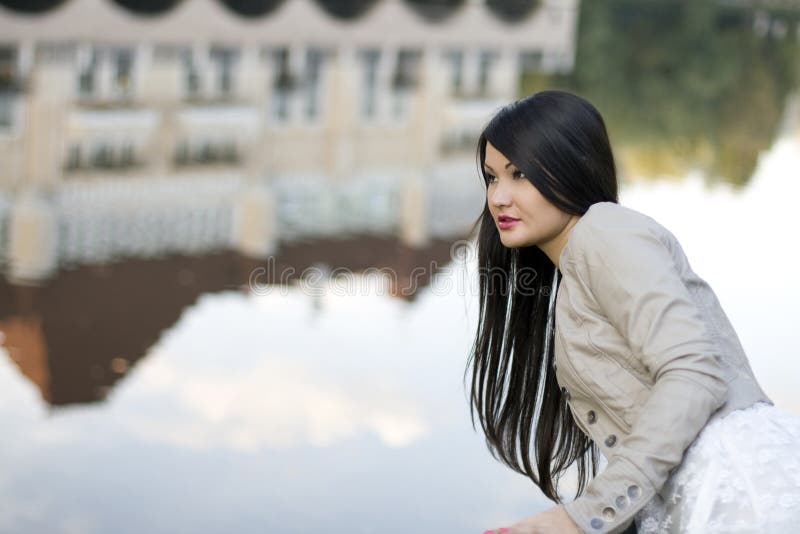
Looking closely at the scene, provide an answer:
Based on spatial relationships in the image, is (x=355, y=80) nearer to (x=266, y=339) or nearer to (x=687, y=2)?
(x=266, y=339)

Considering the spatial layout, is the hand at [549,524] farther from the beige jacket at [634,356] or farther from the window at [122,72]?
the window at [122,72]

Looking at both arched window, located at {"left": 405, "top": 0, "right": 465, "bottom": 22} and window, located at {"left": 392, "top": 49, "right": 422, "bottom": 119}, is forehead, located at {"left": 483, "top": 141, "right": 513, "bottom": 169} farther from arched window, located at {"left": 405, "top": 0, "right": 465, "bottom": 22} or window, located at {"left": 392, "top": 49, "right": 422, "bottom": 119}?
arched window, located at {"left": 405, "top": 0, "right": 465, "bottom": 22}

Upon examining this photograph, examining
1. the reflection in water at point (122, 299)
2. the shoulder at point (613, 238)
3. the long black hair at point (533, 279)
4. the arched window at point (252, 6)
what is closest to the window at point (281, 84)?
the arched window at point (252, 6)

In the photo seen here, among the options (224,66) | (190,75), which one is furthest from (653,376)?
(224,66)

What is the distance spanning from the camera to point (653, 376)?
165 cm

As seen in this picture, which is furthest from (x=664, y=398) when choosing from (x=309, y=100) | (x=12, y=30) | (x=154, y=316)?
(x=12, y=30)

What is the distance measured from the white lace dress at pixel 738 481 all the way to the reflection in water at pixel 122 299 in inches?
116

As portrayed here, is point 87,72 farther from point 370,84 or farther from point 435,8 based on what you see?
point 435,8

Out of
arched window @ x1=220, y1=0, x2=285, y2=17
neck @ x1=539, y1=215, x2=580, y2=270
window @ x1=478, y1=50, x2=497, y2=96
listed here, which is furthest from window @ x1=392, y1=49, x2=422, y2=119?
neck @ x1=539, y1=215, x2=580, y2=270

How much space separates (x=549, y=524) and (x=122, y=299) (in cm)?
423

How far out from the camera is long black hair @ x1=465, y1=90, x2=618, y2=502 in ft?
5.95

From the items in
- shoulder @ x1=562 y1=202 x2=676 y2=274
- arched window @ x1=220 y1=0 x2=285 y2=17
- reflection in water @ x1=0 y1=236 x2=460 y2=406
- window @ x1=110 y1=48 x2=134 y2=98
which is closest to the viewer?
shoulder @ x1=562 y1=202 x2=676 y2=274

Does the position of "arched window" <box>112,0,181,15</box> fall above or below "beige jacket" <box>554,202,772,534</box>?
below

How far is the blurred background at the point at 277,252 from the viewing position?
374 centimetres
